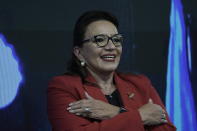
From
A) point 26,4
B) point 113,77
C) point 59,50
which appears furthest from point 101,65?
point 26,4

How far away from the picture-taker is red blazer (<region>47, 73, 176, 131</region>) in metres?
1.91

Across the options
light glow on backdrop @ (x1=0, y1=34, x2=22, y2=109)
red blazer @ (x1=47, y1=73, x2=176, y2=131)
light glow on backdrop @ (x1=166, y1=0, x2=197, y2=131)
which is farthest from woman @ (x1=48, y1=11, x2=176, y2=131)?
light glow on backdrop @ (x1=166, y1=0, x2=197, y2=131)

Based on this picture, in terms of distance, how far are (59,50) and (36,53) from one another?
0.16 metres

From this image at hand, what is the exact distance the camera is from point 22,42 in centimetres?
264

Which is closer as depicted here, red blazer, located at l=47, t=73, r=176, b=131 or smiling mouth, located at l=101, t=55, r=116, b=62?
red blazer, located at l=47, t=73, r=176, b=131

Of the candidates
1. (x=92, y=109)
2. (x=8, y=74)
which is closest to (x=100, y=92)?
(x=92, y=109)

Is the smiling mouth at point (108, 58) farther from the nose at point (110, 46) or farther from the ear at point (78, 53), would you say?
the ear at point (78, 53)

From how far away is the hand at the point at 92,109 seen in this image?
1945 millimetres

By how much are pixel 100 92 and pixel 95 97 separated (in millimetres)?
54

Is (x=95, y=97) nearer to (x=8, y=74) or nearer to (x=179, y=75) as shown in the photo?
(x=8, y=74)

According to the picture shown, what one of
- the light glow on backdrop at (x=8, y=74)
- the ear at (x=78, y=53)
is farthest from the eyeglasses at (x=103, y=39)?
the light glow on backdrop at (x=8, y=74)

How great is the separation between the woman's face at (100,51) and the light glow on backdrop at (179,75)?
1.02 metres

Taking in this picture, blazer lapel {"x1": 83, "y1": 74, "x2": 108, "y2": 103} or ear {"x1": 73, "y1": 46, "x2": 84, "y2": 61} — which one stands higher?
ear {"x1": 73, "y1": 46, "x2": 84, "y2": 61}

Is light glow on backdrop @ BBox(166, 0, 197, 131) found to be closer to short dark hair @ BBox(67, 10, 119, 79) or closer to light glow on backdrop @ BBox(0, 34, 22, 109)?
short dark hair @ BBox(67, 10, 119, 79)
